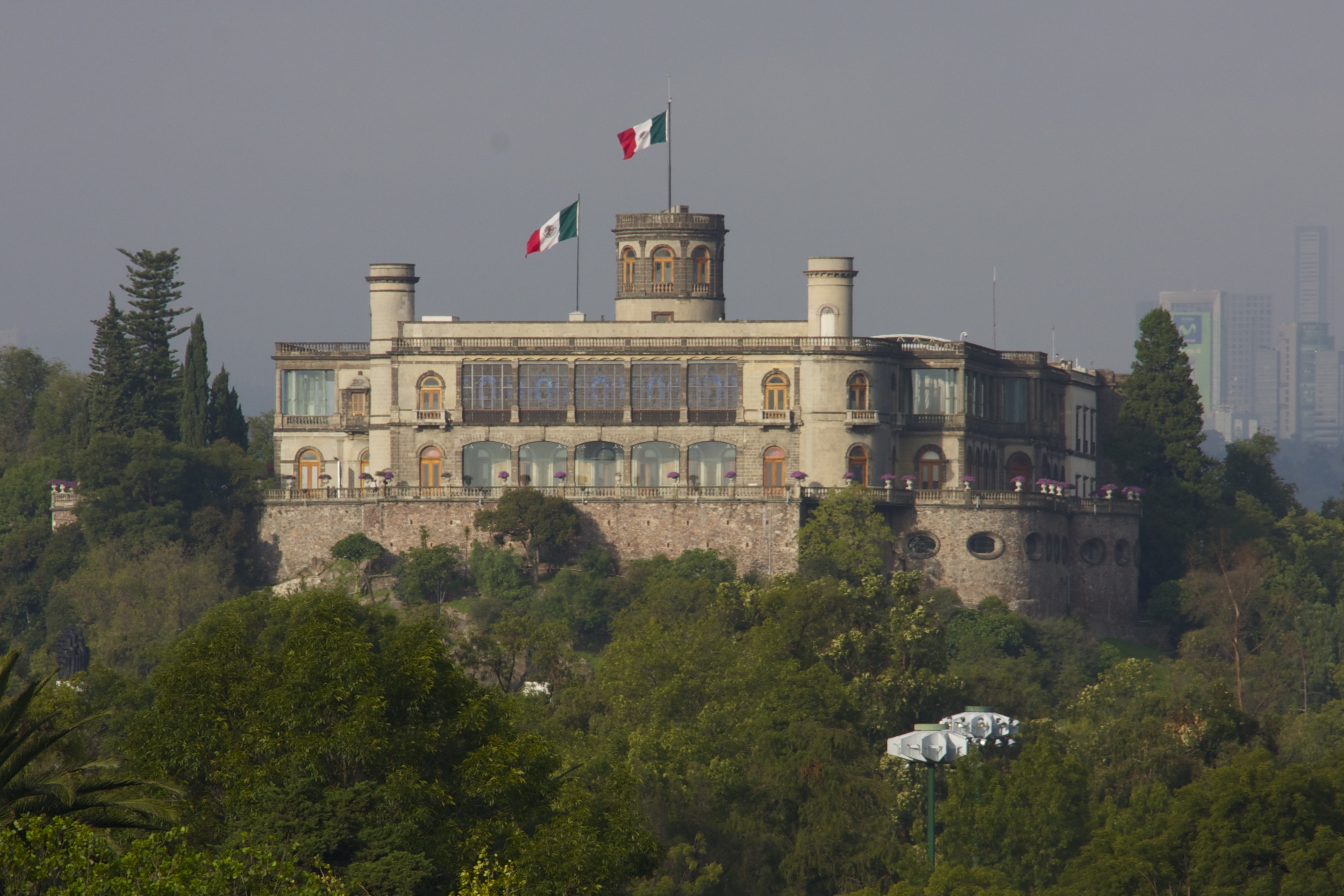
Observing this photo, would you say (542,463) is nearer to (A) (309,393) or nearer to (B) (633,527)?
(B) (633,527)

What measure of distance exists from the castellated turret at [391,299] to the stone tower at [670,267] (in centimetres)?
893

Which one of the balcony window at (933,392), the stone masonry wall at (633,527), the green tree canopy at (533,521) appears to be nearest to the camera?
the green tree canopy at (533,521)

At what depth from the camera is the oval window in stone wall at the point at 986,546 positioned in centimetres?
10562

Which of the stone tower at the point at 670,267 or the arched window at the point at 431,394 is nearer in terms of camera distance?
the arched window at the point at 431,394

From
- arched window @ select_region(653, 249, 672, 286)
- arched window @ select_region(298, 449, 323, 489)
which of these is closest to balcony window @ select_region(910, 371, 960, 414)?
arched window @ select_region(653, 249, 672, 286)

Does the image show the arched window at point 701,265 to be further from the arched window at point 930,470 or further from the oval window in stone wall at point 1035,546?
the oval window in stone wall at point 1035,546

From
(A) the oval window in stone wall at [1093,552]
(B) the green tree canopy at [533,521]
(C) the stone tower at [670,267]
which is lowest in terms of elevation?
(A) the oval window in stone wall at [1093,552]

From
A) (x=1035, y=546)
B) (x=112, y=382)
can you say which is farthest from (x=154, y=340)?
(x=1035, y=546)

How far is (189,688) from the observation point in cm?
5200

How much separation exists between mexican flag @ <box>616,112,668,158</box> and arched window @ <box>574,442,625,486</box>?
14250 millimetres

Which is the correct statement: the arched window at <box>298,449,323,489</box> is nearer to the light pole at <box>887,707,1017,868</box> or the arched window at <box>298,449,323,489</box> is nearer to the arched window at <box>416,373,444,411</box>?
the arched window at <box>416,373,444,411</box>

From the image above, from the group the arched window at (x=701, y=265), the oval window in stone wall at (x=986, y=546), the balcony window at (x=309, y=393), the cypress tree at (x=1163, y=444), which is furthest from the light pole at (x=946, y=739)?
the balcony window at (x=309, y=393)

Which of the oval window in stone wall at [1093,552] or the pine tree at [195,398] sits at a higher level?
the pine tree at [195,398]

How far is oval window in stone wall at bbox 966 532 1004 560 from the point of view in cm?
10562
